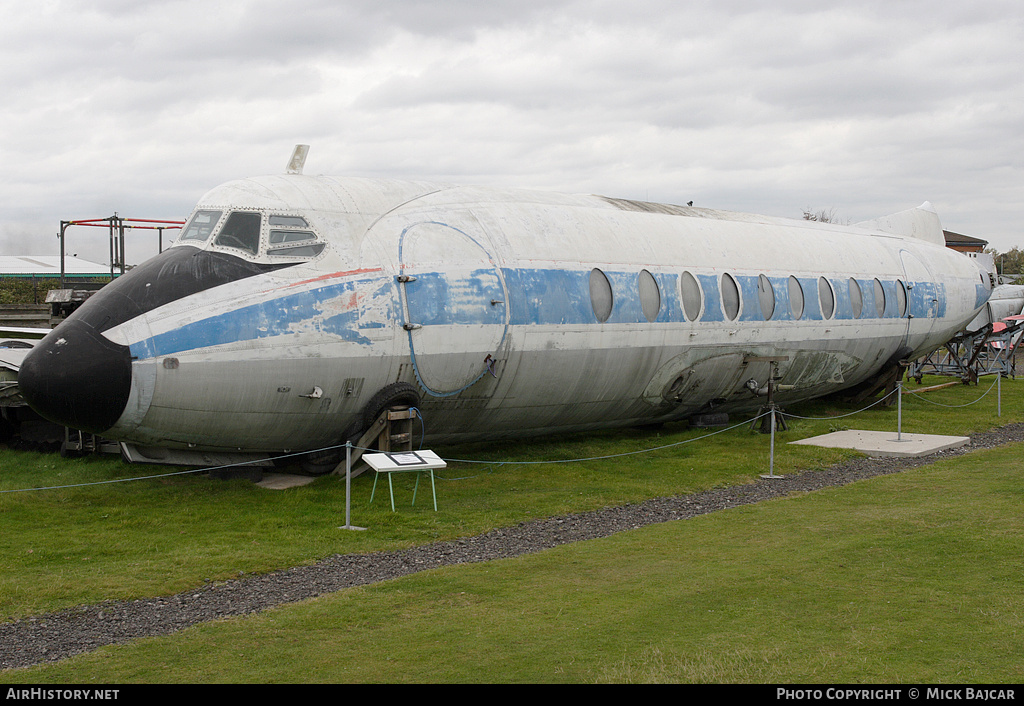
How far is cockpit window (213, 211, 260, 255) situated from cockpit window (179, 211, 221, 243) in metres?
0.20

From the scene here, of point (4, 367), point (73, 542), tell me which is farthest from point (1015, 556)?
point (4, 367)

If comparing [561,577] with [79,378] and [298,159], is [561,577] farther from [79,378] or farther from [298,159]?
[298,159]

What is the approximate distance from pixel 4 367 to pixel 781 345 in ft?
47.2

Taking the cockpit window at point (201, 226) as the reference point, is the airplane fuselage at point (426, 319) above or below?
below

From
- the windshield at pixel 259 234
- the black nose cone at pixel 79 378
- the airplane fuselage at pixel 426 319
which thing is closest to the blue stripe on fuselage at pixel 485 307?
the airplane fuselage at pixel 426 319

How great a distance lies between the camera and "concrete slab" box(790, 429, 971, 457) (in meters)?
17.2

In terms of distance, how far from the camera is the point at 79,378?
1089cm

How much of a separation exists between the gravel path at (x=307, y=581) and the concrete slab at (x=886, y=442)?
324cm

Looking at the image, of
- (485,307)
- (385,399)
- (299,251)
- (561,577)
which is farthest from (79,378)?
(561,577)

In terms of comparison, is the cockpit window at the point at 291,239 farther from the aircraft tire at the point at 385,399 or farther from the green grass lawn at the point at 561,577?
the green grass lawn at the point at 561,577

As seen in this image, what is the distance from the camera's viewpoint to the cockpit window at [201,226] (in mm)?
12502

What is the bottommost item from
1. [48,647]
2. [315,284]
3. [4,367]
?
[48,647]

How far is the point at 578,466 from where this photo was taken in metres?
15.5
